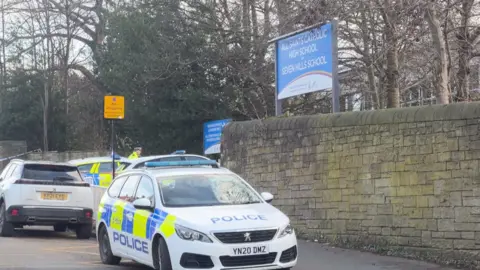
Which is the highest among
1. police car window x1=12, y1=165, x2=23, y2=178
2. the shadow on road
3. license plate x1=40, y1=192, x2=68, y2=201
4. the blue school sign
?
the blue school sign

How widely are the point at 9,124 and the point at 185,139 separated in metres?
16.2

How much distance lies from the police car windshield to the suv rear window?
612 cm

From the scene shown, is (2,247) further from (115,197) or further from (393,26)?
(393,26)

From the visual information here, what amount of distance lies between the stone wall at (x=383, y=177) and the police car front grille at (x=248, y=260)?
9.91ft

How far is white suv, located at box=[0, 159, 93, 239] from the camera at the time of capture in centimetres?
1445

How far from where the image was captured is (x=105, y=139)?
33.8 metres

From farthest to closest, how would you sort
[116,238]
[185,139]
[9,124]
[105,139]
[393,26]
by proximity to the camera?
[9,124], [105,139], [185,139], [393,26], [116,238]

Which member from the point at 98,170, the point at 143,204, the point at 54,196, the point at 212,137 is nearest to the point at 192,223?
the point at 143,204

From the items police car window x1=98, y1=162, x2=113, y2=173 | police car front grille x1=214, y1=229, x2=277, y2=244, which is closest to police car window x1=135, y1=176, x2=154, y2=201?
police car front grille x1=214, y1=229, x2=277, y2=244

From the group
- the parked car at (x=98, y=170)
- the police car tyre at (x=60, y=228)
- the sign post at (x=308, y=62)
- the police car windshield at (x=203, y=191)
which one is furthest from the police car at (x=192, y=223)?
the parked car at (x=98, y=170)

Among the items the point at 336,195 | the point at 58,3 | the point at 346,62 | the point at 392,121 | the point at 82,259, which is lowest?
the point at 82,259

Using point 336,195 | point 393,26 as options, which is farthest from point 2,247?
point 393,26

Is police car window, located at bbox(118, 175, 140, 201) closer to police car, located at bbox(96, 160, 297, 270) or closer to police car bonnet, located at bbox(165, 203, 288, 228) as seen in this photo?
police car, located at bbox(96, 160, 297, 270)

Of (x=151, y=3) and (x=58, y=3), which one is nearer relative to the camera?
(x=151, y=3)
